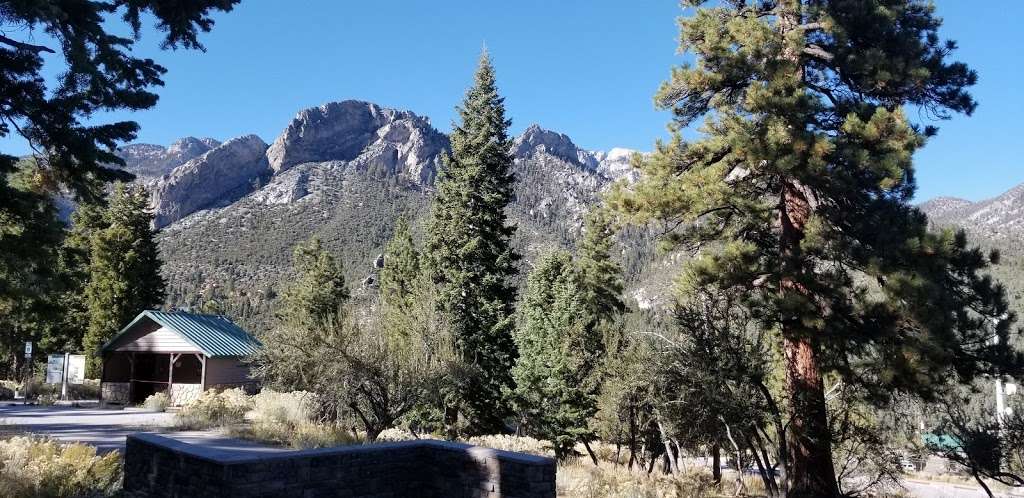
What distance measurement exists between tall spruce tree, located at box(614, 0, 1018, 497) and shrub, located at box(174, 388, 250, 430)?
49.3 ft

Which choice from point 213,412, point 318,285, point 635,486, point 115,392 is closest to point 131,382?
point 115,392

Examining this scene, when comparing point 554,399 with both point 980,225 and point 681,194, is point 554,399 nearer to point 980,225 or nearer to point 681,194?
point 681,194

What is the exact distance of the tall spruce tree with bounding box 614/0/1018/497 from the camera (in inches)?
443

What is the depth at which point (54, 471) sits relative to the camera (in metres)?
10.4

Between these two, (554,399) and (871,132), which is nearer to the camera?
(871,132)

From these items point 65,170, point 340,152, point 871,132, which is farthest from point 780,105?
point 340,152

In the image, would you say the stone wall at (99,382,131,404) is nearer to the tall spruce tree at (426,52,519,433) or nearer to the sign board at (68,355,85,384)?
the sign board at (68,355,85,384)

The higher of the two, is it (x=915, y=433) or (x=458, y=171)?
(x=458, y=171)

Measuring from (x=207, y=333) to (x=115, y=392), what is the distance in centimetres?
526

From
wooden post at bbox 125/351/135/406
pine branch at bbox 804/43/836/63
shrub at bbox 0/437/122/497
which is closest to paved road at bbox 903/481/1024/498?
pine branch at bbox 804/43/836/63

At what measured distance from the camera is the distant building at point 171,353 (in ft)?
94.7

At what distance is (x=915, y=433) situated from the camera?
12.3 metres

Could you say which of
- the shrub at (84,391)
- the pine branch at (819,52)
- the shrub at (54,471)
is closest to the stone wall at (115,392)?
the shrub at (84,391)

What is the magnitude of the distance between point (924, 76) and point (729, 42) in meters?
3.51
